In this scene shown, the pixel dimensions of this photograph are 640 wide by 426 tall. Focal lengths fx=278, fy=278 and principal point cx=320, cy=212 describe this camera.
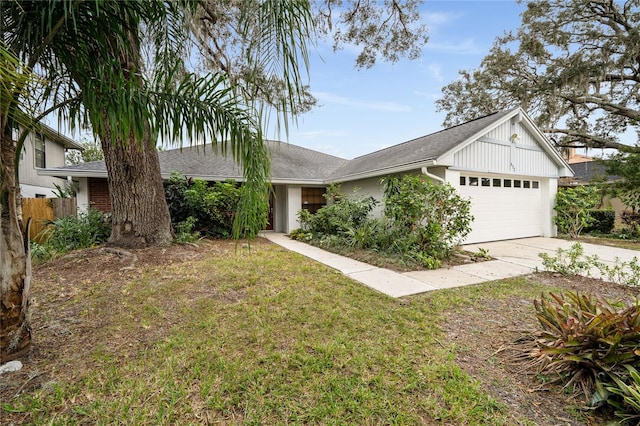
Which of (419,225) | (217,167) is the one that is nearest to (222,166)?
(217,167)

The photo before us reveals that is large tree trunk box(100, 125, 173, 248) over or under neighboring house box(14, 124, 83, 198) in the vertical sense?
under

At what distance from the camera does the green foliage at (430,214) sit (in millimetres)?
6510

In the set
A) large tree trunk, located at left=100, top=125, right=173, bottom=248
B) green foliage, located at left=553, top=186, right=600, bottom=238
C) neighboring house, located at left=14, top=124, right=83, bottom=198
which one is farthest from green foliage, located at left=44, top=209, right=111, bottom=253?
green foliage, located at left=553, top=186, right=600, bottom=238

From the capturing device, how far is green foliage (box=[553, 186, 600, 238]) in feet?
32.2

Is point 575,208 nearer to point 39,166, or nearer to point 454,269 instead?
point 454,269

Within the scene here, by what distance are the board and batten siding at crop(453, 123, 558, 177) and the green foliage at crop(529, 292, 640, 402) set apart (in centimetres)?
610

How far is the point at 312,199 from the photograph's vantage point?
12.4m

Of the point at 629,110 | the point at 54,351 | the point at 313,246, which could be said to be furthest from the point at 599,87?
the point at 54,351

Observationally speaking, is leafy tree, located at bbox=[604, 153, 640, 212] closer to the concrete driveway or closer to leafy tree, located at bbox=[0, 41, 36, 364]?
the concrete driveway

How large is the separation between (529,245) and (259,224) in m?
9.25

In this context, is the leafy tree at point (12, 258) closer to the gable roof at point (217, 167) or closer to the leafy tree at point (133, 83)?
the leafy tree at point (133, 83)

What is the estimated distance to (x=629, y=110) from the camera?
555 inches

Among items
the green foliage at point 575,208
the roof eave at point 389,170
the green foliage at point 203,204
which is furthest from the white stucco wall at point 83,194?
the green foliage at point 575,208

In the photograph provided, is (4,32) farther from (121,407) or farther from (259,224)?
(121,407)
